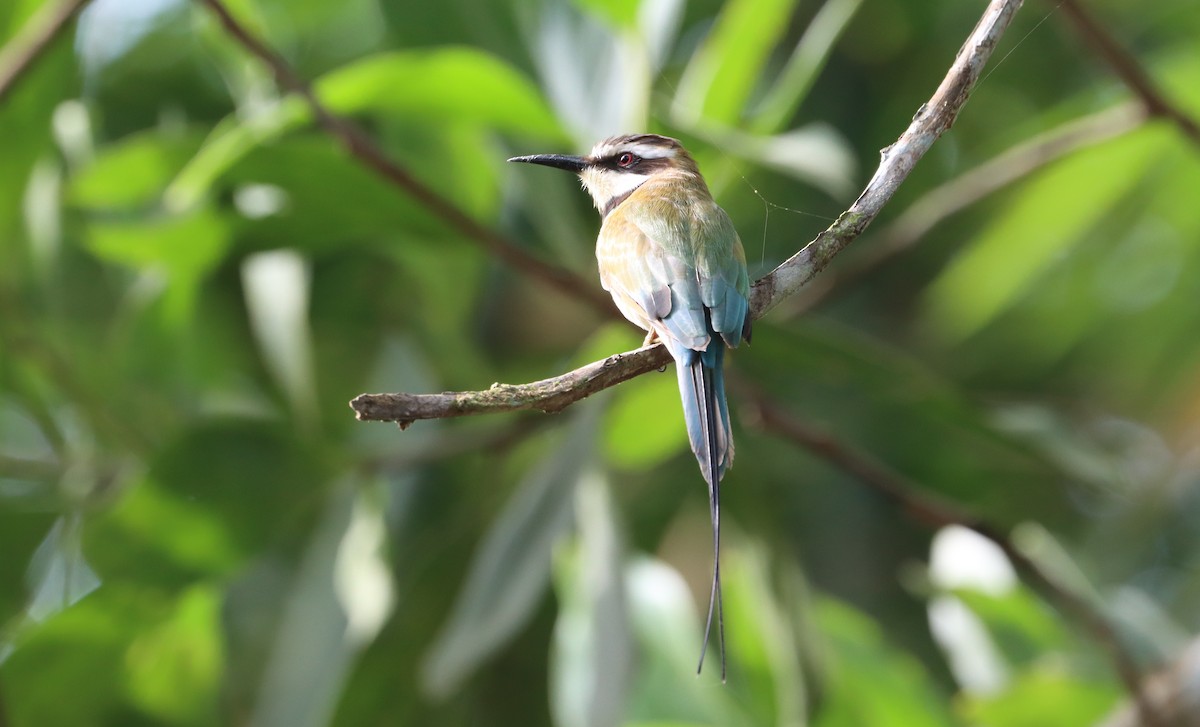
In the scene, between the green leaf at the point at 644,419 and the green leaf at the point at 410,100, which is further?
the green leaf at the point at 644,419

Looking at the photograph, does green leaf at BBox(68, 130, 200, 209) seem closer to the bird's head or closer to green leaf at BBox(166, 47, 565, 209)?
green leaf at BBox(166, 47, 565, 209)

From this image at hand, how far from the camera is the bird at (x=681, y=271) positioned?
1.17 meters

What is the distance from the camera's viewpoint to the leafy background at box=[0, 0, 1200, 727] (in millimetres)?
1918

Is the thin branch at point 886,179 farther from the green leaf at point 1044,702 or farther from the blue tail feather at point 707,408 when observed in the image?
the green leaf at point 1044,702

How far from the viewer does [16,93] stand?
6.61ft

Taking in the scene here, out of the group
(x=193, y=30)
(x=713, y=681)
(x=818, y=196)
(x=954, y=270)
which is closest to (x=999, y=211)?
(x=954, y=270)

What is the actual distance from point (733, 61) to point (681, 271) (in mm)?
727

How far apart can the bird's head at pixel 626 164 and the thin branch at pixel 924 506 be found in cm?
34

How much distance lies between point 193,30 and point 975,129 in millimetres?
1864

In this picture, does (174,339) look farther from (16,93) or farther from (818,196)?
(818,196)

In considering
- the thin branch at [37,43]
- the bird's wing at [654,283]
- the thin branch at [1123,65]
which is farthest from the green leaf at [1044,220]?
the thin branch at [37,43]

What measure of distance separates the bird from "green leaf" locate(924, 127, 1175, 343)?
0.88 meters

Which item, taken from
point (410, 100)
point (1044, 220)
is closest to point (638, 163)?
point (410, 100)

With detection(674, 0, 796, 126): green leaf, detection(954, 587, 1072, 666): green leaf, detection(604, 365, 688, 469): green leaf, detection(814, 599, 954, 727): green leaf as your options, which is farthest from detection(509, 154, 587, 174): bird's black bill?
detection(954, 587, 1072, 666): green leaf
